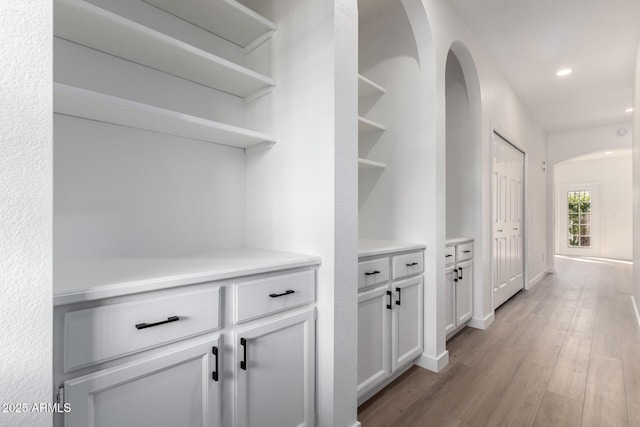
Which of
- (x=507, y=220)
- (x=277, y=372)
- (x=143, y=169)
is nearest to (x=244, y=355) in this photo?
(x=277, y=372)

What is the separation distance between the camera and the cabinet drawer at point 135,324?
81cm

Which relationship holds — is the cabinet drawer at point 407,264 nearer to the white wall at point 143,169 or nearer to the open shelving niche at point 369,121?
the open shelving niche at point 369,121

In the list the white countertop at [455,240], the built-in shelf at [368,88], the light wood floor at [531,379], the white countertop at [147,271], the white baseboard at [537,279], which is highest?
the built-in shelf at [368,88]

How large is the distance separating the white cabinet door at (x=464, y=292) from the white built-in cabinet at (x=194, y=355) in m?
1.78

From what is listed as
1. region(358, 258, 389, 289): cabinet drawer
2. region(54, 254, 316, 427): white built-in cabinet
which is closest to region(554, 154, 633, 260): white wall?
region(358, 258, 389, 289): cabinet drawer

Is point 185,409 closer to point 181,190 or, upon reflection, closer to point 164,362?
point 164,362

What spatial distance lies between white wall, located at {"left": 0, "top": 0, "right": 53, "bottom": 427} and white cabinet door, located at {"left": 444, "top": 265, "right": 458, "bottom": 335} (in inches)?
95.4

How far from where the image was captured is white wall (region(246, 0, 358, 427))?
4.58 ft

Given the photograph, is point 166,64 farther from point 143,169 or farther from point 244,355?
point 244,355

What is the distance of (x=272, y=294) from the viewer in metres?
1.24

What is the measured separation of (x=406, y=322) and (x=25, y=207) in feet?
6.39

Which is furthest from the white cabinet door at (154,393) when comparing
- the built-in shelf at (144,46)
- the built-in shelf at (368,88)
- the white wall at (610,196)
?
the white wall at (610,196)

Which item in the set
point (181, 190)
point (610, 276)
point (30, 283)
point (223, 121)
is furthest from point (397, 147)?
point (610, 276)

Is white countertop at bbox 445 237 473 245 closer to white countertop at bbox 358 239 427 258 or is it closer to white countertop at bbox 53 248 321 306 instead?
white countertop at bbox 358 239 427 258
